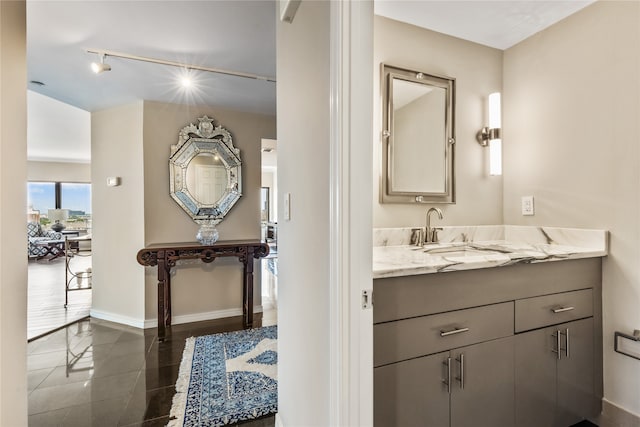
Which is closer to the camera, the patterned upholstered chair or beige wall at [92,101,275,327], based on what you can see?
beige wall at [92,101,275,327]

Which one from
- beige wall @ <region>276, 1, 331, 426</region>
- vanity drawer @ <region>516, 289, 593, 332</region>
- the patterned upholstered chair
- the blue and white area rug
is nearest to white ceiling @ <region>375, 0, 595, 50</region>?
beige wall @ <region>276, 1, 331, 426</region>

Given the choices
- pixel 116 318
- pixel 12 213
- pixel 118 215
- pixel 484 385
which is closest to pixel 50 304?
pixel 116 318

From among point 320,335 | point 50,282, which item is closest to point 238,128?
point 320,335

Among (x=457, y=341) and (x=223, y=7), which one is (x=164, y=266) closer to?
(x=223, y=7)

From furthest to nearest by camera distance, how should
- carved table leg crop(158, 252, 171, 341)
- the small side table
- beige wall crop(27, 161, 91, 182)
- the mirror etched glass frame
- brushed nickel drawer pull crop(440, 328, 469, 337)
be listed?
1. beige wall crop(27, 161, 91, 182)
2. the small side table
3. carved table leg crop(158, 252, 171, 341)
4. the mirror etched glass frame
5. brushed nickel drawer pull crop(440, 328, 469, 337)

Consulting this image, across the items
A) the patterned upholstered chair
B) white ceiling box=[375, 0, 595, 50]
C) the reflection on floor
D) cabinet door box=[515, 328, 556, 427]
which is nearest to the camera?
cabinet door box=[515, 328, 556, 427]

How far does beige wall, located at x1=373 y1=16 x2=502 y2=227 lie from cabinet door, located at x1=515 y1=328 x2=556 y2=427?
79cm

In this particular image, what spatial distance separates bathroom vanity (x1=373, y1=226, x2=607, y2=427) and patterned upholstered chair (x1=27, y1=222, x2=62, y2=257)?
8829 millimetres

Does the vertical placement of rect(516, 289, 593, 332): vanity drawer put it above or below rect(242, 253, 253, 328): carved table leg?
above

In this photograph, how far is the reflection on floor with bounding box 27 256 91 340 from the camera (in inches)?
125

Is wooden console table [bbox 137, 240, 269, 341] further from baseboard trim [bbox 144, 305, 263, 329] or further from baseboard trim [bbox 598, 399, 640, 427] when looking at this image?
baseboard trim [bbox 598, 399, 640, 427]

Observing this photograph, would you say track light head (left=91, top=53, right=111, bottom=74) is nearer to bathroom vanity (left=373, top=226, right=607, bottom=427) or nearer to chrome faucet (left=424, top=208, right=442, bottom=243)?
bathroom vanity (left=373, top=226, right=607, bottom=427)

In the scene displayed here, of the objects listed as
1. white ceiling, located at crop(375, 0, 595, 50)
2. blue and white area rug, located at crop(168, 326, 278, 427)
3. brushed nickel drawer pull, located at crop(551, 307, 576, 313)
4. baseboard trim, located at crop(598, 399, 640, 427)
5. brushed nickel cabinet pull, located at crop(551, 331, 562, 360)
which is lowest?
blue and white area rug, located at crop(168, 326, 278, 427)

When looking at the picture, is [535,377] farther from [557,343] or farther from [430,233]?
[430,233]
